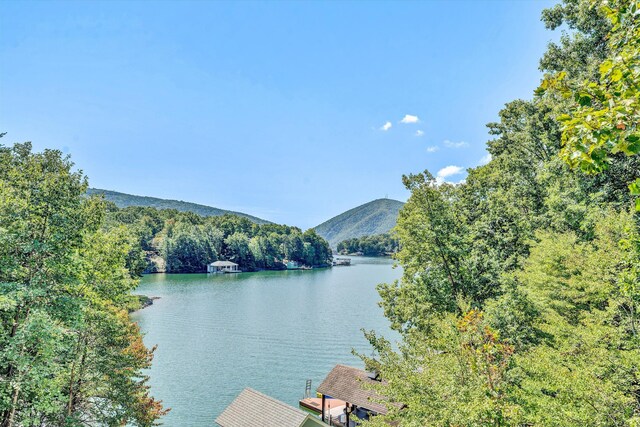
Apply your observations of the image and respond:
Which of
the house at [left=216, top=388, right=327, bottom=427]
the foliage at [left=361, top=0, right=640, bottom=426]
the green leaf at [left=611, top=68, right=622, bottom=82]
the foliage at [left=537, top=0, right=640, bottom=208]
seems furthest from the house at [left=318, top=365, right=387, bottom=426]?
the green leaf at [left=611, top=68, right=622, bottom=82]

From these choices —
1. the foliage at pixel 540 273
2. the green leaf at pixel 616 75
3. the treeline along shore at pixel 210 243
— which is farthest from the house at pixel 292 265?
the green leaf at pixel 616 75

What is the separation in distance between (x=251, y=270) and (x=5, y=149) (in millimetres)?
104009

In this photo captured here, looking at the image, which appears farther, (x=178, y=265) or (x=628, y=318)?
(x=178, y=265)

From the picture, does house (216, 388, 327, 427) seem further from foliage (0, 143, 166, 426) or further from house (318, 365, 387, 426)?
foliage (0, 143, 166, 426)

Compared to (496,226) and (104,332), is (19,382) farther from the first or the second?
(496,226)

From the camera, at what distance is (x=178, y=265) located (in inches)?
4050

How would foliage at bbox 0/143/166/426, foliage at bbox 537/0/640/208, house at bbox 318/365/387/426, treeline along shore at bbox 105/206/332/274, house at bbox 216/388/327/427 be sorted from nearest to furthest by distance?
1. foliage at bbox 537/0/640/208
2. foliage at bbox 0/143/166/426
3. house at bbox 216/388/327/427
4. house at bbox 318/365/387/426
5. treeline along shore at bbox 105/206/332/274

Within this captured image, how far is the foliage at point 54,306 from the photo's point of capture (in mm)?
10008

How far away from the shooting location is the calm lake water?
25656mm

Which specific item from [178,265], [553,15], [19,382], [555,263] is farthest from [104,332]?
[178,265]

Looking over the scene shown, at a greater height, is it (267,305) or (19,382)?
(19,382)

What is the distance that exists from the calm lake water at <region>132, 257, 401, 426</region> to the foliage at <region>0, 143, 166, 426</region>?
958 cm

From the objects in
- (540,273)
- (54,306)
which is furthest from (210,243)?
(540,273)

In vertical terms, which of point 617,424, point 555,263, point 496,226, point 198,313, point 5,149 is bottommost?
point 198,313
